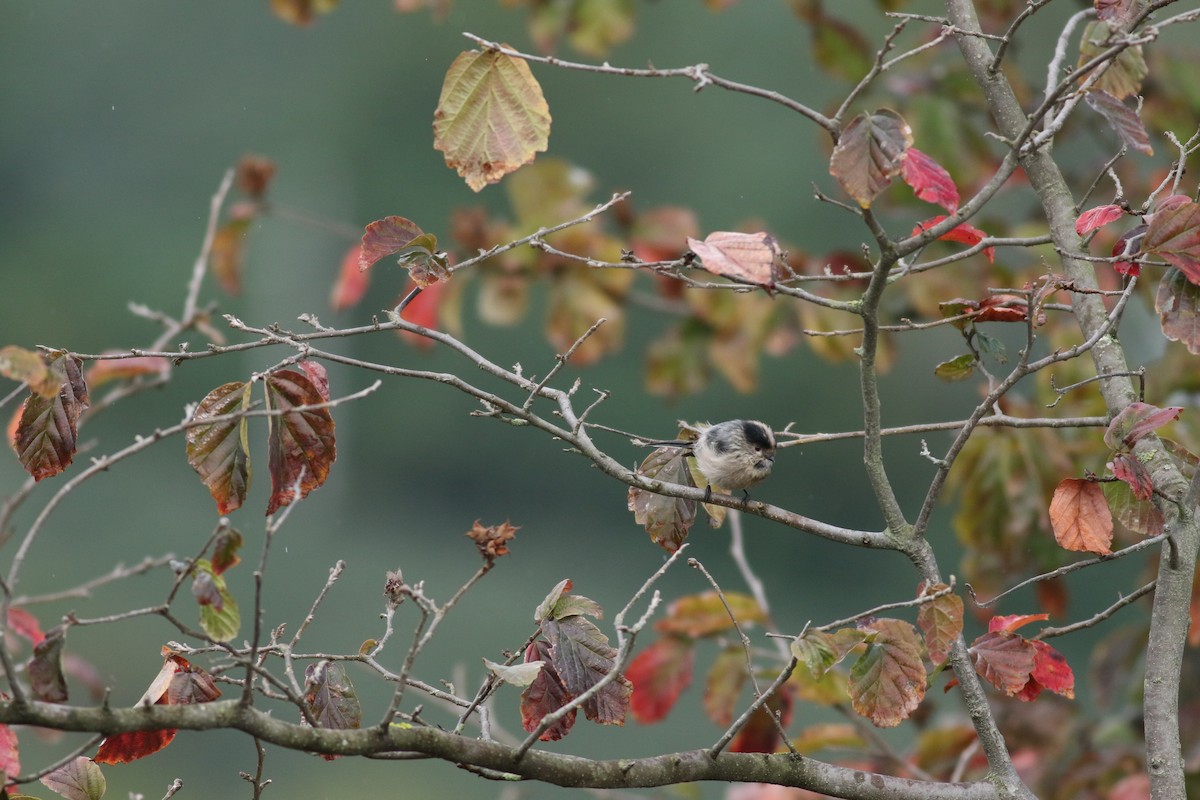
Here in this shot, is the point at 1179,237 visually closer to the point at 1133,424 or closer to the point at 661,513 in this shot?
the point at 1133,424

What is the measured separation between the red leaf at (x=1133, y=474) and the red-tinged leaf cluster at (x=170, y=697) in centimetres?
102

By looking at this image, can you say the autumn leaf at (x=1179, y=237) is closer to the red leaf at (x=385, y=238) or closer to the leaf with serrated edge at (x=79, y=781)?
the red leaf at (x=385, y=238)


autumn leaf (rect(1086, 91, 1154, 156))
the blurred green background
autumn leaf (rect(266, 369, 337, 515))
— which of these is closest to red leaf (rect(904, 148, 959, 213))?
autumn leaf (rect(1086, 91, 1154, 156))

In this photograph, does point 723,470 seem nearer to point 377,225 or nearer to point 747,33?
point 377,225

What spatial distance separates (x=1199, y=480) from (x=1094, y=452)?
1.21 meters

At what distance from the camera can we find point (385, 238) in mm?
1438

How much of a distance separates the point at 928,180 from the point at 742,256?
10.3 inches

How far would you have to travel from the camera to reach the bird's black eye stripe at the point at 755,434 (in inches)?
82.0

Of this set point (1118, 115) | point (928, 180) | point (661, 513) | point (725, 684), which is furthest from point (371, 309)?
point (928, 180)

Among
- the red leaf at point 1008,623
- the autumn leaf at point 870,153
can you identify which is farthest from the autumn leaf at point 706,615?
the autumn leaf at point 870,153

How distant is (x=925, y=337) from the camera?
346 inches

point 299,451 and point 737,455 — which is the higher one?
point 737,455

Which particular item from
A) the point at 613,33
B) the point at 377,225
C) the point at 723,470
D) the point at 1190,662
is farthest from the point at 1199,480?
the point at 613,33

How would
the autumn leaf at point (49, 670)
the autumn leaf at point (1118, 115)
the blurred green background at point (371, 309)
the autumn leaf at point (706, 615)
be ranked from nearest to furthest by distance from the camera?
1. the autumn leaf at point (49, 670)
2. the autumn leaf at point (1118, 115)
3. the autumn leaf at point (706, 615)
4. the blurred green background at point (371, 309)
